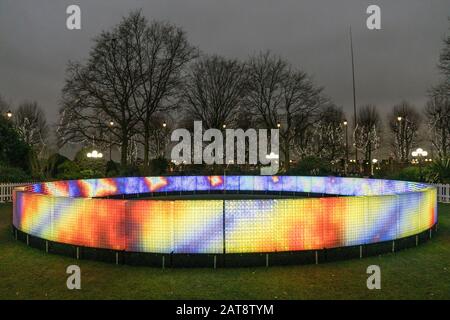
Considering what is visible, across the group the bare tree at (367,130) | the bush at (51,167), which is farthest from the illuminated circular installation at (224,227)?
the bare tree at (367,130)

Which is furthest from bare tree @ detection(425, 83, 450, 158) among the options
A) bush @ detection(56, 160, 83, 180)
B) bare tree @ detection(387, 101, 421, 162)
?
bush @ detection(56, 160, 83, 180)

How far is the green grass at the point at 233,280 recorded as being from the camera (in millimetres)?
7297

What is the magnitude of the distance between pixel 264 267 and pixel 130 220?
130 inches

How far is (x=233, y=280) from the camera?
323 inches

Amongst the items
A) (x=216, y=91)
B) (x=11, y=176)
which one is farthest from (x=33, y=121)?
(x=11, y=176)

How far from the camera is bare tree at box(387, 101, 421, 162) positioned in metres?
77.8

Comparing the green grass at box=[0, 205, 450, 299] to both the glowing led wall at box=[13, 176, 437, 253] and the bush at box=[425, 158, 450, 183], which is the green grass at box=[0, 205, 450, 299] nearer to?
the glowing led wall at box=[13, 176, 437, 253]

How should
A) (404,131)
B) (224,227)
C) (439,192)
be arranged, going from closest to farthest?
1. (224,227)
2. (439,192)
3. (404,131)

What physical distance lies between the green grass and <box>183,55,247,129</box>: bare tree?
152 feet

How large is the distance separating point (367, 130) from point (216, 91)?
40421 millimetres

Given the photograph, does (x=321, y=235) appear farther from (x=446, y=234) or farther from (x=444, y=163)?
(x=444, y=163)

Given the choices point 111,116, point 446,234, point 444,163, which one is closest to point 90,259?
point 446,234

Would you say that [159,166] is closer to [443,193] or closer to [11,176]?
[11,176]
